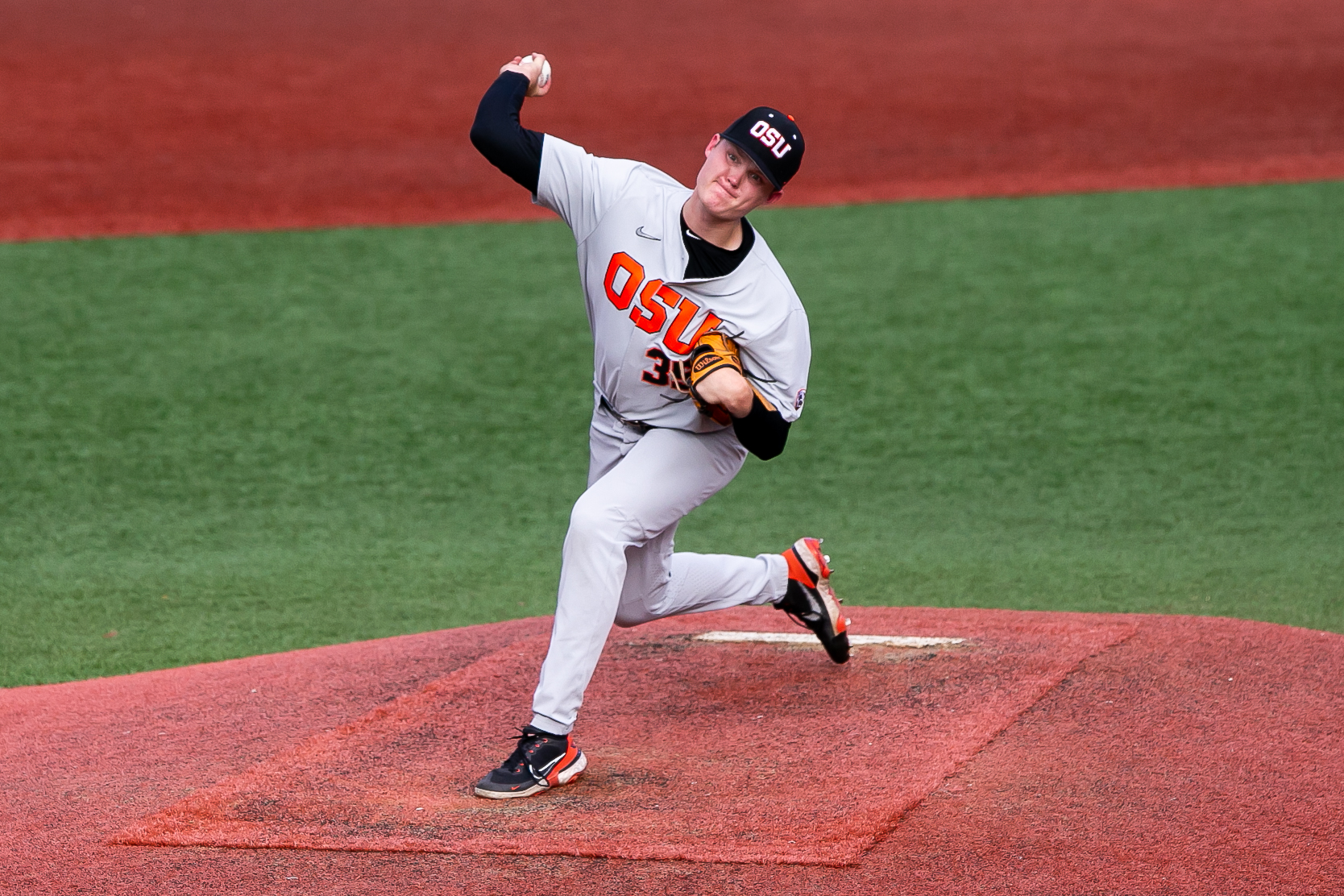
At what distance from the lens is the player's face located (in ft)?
12.7

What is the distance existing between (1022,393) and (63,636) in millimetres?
5108

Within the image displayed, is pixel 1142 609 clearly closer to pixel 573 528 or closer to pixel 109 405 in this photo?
pixel 573 528

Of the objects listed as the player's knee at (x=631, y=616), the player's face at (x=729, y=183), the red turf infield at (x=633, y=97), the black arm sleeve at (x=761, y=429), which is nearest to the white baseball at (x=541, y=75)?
the player's face at (x=729, y=183)

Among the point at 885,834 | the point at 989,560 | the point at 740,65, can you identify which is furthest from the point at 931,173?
the point at 885,834

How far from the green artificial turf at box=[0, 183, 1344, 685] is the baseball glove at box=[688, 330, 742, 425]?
92.4 inches

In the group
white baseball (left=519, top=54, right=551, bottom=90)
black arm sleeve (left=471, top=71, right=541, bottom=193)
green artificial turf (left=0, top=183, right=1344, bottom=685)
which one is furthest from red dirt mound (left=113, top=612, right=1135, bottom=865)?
white baseball (left=519, top=54, right=551, bottom=90)

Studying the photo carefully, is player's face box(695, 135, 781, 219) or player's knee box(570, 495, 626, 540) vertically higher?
player's face box(695, 135, 781, 219)

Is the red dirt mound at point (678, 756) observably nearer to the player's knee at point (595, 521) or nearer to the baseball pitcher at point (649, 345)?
the baseball pitcher at point (649, 345)

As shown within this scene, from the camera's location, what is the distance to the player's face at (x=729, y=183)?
12.7ft

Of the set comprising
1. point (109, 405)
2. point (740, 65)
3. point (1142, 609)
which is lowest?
point (1142, 609)

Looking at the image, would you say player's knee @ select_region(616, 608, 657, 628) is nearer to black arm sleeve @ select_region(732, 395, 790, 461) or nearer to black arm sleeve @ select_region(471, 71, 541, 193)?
black arm sleeve @ select_region(732, 395, 790, 461)

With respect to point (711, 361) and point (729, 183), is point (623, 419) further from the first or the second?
point (729, 183)

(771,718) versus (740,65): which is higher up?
(740,65)

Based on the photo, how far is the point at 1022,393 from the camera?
27.5 feet
